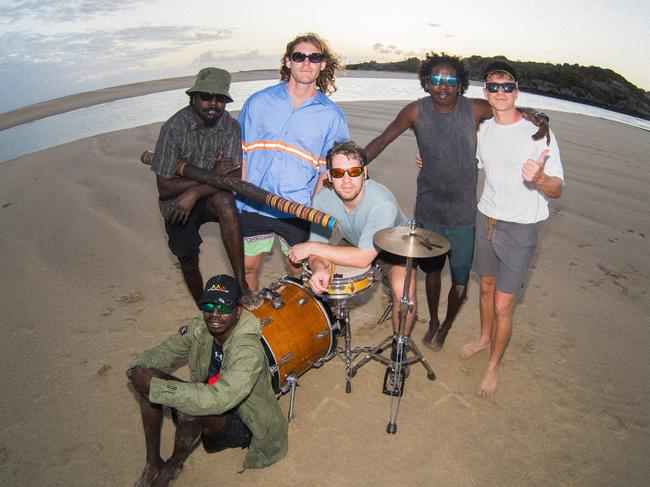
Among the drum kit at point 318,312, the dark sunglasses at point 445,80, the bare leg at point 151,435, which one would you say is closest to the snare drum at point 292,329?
the drum kit at point 318,312

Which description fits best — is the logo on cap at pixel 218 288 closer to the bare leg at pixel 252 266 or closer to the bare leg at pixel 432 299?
the bare leg at pixel 252 266

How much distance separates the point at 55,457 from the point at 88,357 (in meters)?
1.34

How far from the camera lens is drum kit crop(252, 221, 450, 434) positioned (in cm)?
356

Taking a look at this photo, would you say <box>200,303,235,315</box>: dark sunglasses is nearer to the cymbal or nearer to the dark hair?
the cymbal

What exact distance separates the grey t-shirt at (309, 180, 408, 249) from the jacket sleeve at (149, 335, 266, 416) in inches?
51.5

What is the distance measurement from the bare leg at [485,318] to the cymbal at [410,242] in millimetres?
1263

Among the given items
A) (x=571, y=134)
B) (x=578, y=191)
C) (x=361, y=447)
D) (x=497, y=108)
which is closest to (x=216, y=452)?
(x=361, y=447)

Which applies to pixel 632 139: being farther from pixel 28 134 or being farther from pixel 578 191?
pixel 28 134

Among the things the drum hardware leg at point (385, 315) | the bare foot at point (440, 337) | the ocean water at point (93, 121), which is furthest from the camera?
the ocean water at point (93, 121)

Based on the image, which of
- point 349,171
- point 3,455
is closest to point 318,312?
point 349,171

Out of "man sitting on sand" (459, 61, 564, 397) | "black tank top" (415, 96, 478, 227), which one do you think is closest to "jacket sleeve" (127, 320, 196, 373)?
"black tank top" (415, 96, 478, 227)

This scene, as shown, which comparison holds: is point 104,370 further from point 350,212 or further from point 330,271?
point 350,212

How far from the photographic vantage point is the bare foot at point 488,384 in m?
4.52

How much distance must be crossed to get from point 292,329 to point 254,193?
1148mm
